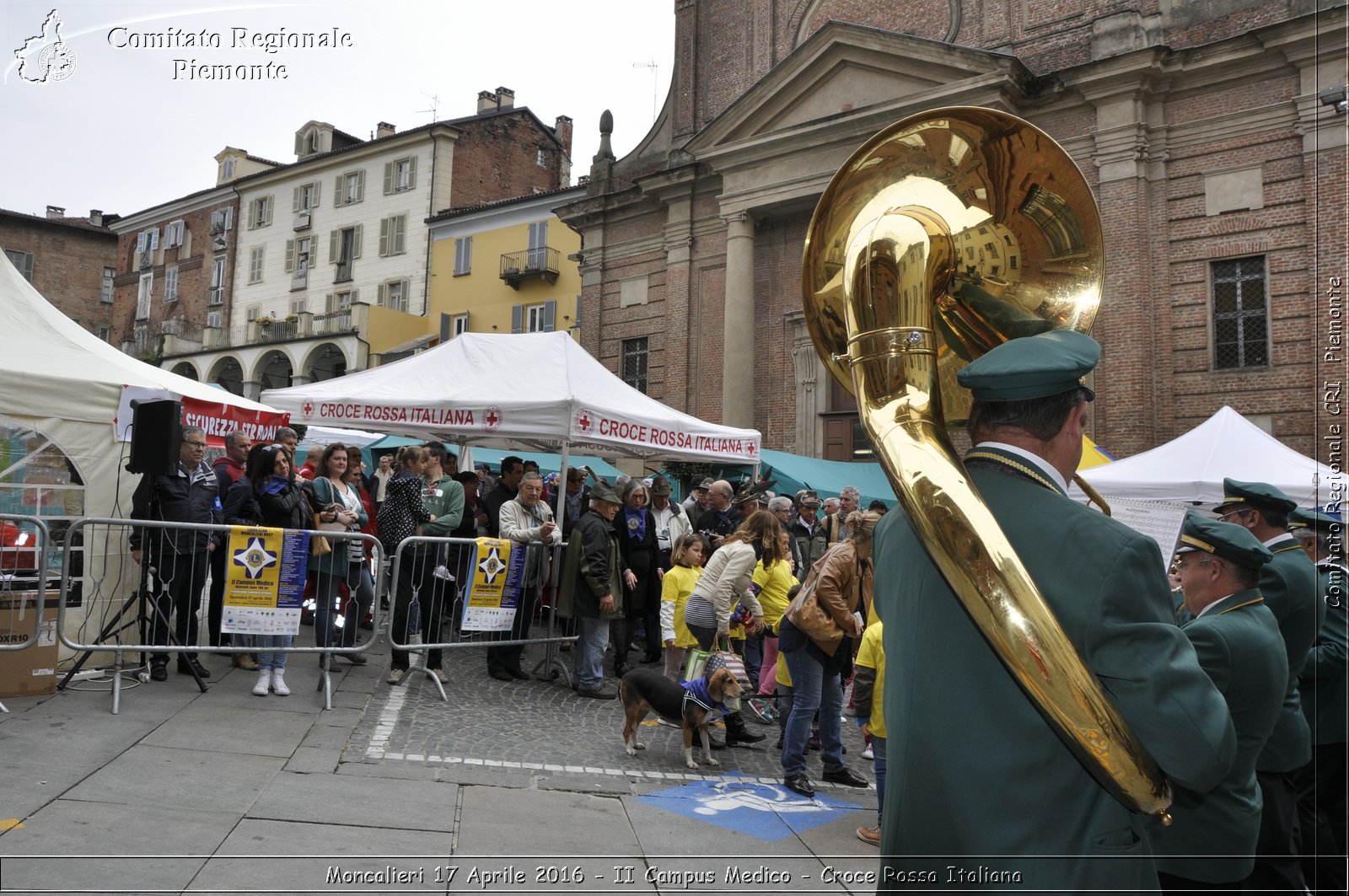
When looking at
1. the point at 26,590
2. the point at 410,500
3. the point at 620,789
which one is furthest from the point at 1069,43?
the point at 26,590

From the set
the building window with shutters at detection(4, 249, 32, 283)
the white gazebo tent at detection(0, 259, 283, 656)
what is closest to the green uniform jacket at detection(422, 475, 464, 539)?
the white gazebo tent at detection(0, 259, 283, 656)

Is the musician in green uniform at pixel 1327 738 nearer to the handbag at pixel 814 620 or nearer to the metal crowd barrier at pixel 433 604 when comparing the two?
the handbag at pixel 814 620

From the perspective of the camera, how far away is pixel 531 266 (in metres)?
35.4

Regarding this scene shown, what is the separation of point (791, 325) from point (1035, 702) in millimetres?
22509

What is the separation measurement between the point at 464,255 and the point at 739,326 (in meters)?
18.3

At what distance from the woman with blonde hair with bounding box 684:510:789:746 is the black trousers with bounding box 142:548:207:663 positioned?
3.85m

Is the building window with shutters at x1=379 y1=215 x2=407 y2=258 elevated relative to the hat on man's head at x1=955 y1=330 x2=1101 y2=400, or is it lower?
elevated

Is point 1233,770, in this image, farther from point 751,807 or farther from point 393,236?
point 393,236

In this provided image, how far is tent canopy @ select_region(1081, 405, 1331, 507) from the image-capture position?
9.57 metres

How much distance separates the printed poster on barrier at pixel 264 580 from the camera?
6.79 metres

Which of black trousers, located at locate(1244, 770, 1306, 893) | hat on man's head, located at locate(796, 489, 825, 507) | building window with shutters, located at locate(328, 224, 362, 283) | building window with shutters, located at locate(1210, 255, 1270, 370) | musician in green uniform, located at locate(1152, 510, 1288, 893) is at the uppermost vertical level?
building window with shutters, located at locate(328, 224, 362, 283)

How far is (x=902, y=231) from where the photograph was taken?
2273 mm

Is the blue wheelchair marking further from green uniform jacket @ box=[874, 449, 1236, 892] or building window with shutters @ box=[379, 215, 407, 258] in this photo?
building window with shutters @ box=[379, 215, 407, 258]

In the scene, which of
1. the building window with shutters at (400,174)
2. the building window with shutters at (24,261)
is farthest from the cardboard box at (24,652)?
the building window with shutters at (24,261)
